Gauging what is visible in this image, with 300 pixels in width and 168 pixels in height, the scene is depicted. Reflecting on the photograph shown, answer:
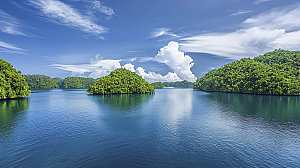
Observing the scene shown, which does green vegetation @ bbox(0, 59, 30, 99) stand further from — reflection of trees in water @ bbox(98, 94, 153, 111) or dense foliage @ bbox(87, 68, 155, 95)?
reflection of trees in water @ bbox(98, 94, 153, 111)

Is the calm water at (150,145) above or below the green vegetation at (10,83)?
below

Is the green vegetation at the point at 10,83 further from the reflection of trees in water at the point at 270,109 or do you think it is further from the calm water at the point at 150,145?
the reflection of trees in water at the point at 270,109

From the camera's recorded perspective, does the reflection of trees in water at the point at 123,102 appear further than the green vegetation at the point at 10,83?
No

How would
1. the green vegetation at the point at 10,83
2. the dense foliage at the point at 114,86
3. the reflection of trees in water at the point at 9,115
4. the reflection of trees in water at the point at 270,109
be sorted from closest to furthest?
the reflection of trees in water at the point at 9,115 < the reflection of trees in water at the point at 270,109 < the green vegetation at the point at 10,83 < the dense foliage at the point at 114,86

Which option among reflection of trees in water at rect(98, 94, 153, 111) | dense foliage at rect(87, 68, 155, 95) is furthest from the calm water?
dense foliage at rect(87, 68, 155, 95)

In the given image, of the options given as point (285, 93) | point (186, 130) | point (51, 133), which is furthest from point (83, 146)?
point (285, 93)

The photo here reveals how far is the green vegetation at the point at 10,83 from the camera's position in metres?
101

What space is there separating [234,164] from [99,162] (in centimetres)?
2048

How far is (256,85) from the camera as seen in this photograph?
174 metres

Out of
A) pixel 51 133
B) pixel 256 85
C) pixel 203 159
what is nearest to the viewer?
pixel 203 159

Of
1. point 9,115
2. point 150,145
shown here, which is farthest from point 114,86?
point 150,145

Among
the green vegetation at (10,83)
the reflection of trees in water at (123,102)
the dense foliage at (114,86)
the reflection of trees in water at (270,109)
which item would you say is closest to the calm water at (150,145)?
the reflection of trees in water at (270,109)

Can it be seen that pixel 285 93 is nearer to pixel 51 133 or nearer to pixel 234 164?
pixel 234 164

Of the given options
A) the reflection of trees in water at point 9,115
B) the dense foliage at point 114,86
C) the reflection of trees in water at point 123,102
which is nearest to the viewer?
the reflection of trees in water at point 9,115
